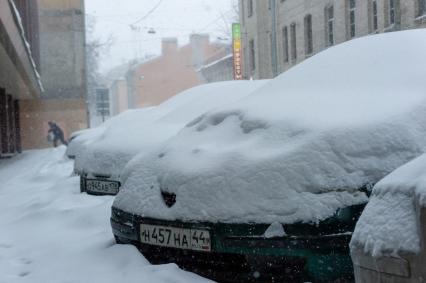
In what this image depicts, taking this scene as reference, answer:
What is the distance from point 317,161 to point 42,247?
2909 mm

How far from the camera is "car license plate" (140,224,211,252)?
3.40 metres

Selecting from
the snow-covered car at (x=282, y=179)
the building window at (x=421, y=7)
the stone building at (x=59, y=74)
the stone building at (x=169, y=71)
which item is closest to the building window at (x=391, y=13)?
the building window at (x=421, y=7)

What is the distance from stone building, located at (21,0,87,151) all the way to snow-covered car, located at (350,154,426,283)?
31.5 meters

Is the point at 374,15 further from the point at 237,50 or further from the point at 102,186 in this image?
the point at 102,186

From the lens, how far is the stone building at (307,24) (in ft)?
63.5

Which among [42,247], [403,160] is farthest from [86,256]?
[403,160]

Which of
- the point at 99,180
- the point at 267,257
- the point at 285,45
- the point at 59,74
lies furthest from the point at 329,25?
the point at 267,257

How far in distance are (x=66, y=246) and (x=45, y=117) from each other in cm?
2858

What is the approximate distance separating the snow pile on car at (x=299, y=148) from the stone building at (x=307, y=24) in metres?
14.4

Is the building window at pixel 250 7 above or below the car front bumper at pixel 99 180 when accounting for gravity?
above

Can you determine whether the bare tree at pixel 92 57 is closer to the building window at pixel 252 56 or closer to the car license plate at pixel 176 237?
the building window at pixel 252 56

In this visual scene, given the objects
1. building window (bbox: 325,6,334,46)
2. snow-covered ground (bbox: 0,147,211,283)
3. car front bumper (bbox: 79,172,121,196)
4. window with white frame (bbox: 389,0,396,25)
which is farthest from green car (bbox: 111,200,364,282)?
building window (bbox: 325,6,334,46)

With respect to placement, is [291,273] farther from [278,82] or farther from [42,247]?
[42,247]

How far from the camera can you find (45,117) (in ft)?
107
